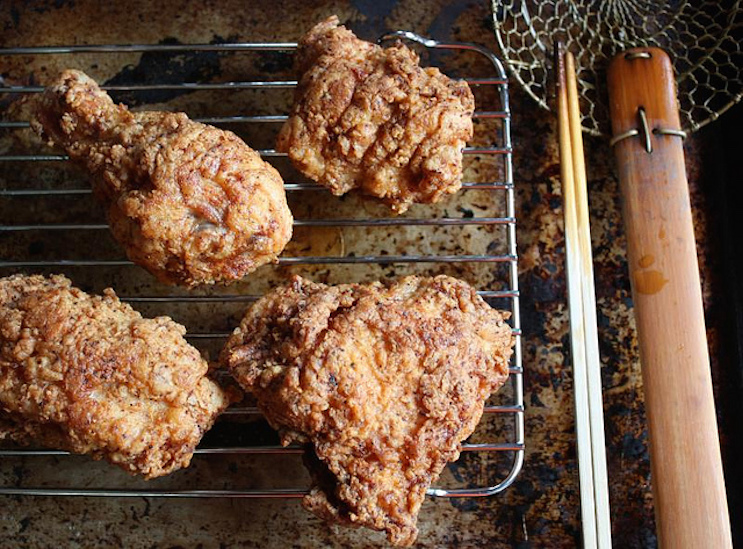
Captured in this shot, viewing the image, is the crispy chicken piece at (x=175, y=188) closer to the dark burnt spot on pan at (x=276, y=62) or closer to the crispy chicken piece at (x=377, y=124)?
the crispy chicken piece at (x=377, y=124)

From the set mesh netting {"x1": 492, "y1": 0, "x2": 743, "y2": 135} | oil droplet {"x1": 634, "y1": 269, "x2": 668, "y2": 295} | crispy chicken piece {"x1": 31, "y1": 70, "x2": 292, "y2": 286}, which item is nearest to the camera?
crispy chicken piece {"x1": 31, "y1": 70, "x2": 292, "y2": 286}

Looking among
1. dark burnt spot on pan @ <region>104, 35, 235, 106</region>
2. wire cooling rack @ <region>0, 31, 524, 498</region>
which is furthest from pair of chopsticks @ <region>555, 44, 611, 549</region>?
dark burnt spot on pan @ <region>104, 35, 235, 106</region>

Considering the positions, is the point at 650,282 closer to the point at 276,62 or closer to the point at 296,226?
the point at 296,226

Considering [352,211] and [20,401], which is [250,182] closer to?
[352,211]

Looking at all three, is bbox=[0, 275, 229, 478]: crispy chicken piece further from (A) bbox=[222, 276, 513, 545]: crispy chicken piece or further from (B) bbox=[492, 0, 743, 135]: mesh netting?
(B) bbox=[492, 0, 743, 135]: mesh netting

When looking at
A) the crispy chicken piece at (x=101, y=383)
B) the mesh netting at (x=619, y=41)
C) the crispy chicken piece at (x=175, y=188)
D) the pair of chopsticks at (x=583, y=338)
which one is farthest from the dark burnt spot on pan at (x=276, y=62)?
Result: the crispy chicken piece at (x=101, y=383)

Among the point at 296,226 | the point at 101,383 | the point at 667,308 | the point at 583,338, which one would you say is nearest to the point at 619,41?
the point at 667,308
